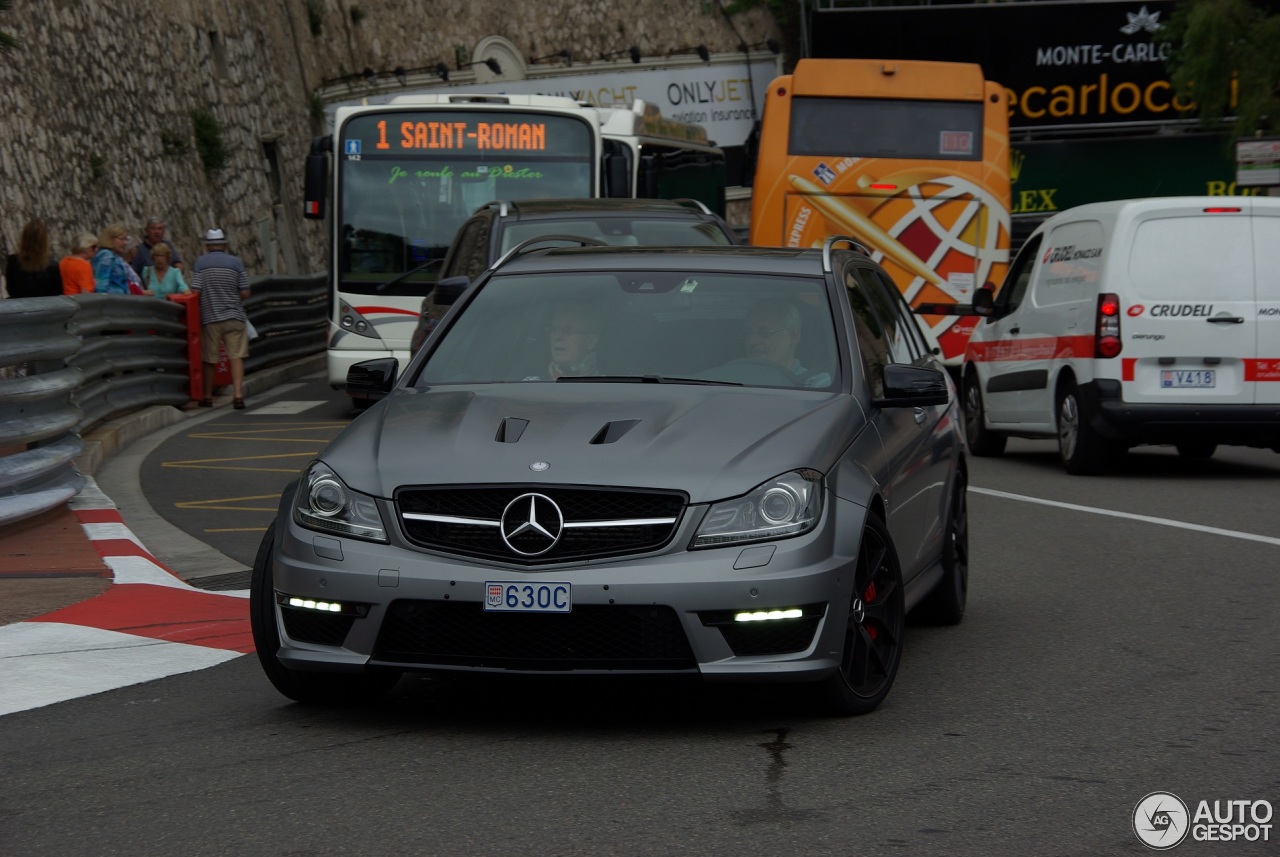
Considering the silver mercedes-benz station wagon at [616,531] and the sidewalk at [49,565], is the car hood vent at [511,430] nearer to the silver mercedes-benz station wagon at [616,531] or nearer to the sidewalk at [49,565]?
the silver mercedes-benz station wagon at [616,531]

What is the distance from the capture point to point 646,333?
705 centimetres

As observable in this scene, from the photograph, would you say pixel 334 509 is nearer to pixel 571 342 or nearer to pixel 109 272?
pixel 571 342

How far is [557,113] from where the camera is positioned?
20.3 m

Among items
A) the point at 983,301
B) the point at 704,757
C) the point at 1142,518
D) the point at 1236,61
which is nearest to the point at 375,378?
the point at 704,757

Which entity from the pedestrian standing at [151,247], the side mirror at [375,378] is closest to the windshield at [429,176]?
the pedestrian standing at [151,247]

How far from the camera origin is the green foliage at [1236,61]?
110 ft

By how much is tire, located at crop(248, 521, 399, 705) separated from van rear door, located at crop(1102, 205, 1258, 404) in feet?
28.8

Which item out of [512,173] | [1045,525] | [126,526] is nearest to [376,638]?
[126,526]

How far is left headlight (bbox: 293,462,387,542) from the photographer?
582cm

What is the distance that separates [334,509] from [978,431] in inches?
443

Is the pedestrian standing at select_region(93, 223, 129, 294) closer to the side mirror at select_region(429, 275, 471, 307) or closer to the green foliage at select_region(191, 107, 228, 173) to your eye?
the side mirror at select_region(429, 275, 471, 307)

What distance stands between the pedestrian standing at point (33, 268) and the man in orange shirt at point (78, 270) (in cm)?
119

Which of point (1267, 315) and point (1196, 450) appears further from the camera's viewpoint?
point (1196, 450)

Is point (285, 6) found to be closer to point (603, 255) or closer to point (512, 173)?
point (512, 173)
